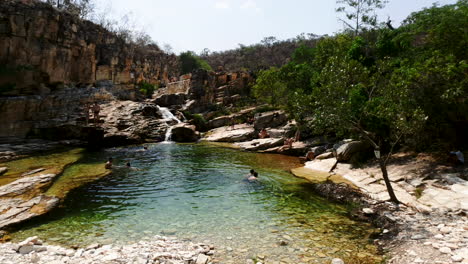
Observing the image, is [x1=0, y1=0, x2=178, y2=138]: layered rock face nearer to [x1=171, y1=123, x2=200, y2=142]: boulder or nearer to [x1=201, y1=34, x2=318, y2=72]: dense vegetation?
[x1=171, y1=123, x2=200, y2=142]: boulder

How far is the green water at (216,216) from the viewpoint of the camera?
8569mm

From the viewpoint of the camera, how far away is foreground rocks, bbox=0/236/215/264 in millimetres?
7250

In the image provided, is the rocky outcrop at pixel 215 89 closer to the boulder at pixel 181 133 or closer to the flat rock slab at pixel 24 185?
the boulder at pixel 181 133

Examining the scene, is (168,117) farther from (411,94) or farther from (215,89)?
(411,94)

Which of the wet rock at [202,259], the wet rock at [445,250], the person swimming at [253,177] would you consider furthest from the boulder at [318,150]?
the wet rock at [202,259]

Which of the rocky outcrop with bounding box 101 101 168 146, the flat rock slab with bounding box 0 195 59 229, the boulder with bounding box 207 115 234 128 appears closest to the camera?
the flat rock slab with bounding box 0 195 59 229

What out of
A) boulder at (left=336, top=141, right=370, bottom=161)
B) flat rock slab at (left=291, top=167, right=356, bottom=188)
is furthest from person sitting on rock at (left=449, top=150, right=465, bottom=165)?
boulder at (left=336, top=141, right=370, bottom=161)

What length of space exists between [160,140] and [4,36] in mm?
23355

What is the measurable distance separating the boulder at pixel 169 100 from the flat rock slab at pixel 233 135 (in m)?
14.5

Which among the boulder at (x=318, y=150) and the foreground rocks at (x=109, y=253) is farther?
the boulder at (x=318, y=150)

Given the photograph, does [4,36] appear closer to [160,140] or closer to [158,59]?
[160,140]

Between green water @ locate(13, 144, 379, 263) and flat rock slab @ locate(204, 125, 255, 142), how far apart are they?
58.6ft

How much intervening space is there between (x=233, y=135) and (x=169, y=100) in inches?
768

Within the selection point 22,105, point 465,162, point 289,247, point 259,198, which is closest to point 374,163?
point 465,162
